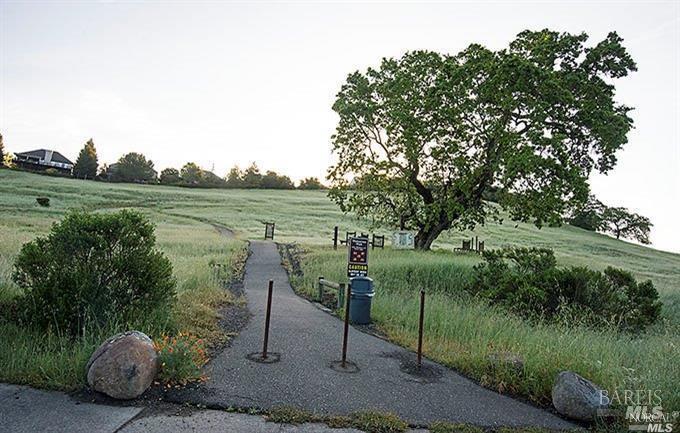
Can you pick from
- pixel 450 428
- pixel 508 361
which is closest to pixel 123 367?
pixel 450 428

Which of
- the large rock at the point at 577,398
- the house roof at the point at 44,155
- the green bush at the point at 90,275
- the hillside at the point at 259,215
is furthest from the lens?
the house roof at the point at 44,155

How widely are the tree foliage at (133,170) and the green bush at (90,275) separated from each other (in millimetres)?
76885

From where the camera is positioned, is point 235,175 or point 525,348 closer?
point 525,348

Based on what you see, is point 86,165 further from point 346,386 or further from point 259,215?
point 346,386

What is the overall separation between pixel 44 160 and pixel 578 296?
97073 mm

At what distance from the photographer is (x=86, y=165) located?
72375mm

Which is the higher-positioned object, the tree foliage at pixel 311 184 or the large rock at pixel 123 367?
the tree foliage at pixel 311 184

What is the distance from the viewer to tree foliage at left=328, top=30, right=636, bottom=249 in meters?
17.1

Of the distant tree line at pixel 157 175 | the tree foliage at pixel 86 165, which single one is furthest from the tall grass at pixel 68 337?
the tree foliage at pixel 86 165

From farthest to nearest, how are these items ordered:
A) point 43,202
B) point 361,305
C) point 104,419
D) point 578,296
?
point 43,202 → point 578,296 → point 361,305 → point 104,419

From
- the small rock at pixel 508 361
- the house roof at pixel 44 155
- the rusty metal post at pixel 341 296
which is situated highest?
the house roof at pixel 44 155

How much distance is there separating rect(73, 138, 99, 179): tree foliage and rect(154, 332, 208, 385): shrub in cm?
7716

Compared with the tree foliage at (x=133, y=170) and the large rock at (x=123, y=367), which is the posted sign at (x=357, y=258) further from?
the tree foliage at (x=133, y=170)

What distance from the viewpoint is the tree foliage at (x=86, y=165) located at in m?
71.7
